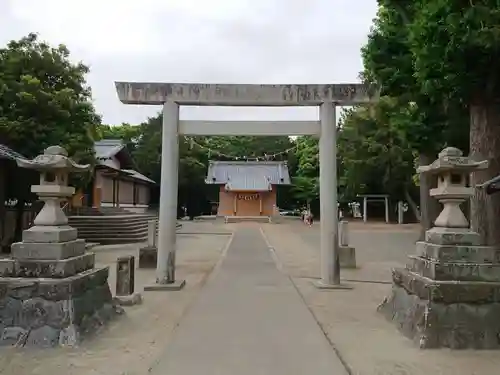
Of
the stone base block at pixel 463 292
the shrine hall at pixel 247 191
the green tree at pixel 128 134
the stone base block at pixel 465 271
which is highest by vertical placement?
the green tree at pixel 128 134

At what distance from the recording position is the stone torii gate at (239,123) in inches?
435

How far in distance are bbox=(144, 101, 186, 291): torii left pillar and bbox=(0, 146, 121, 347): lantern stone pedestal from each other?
3973mm

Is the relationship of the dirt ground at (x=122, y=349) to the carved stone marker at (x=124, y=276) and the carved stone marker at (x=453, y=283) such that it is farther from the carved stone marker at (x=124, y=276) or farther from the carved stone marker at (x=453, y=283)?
the carved stone marker at (x=453, y=283)

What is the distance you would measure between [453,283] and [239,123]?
6.19 meters

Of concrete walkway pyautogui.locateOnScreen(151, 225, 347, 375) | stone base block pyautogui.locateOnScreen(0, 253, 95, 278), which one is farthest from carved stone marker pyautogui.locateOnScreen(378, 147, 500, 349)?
stone base block pyautogui.locateOnScreen(0, 253, 95, 278)

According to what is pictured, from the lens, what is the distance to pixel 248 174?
181ft

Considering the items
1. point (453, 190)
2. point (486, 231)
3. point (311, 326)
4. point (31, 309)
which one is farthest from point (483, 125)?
point (31, 309)

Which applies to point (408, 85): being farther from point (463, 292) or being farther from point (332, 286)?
point (463, 292)

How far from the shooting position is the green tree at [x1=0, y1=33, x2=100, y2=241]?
15.9 meters

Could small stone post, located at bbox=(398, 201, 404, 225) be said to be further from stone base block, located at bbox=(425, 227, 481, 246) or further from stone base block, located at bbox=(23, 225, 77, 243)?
stone base block, located at bbox=(23, 225, 77, 243)

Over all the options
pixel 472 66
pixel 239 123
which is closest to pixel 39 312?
pixel 239 123

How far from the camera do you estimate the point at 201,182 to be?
54.1 metres

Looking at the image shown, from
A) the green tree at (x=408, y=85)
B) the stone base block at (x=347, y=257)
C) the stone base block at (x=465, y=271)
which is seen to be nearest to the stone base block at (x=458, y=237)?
the stone base block at (x=465, y=271)

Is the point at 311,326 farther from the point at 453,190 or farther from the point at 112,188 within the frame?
the point at 112,188
